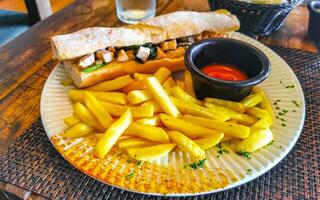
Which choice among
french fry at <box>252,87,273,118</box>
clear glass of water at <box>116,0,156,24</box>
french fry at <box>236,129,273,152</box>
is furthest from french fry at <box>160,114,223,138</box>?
clear glass of water at <box>116,0,156,24</box>

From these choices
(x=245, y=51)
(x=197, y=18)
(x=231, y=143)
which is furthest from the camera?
(x=197, y=18)

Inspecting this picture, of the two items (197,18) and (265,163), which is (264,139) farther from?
(197,18)

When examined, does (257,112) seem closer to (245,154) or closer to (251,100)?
(251,100)

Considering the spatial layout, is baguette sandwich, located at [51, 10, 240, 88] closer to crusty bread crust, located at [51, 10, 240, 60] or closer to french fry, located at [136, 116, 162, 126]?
crusty bread crust, located at [51, 10, 240, 60]

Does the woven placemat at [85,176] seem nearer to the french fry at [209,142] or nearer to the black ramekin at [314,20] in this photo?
the french fry at [209,142]

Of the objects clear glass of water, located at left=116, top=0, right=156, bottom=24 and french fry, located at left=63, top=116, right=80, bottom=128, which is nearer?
french fry, located at left=63, top=116, right=80, bottom=128

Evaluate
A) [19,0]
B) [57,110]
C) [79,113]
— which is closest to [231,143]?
[79,113]
